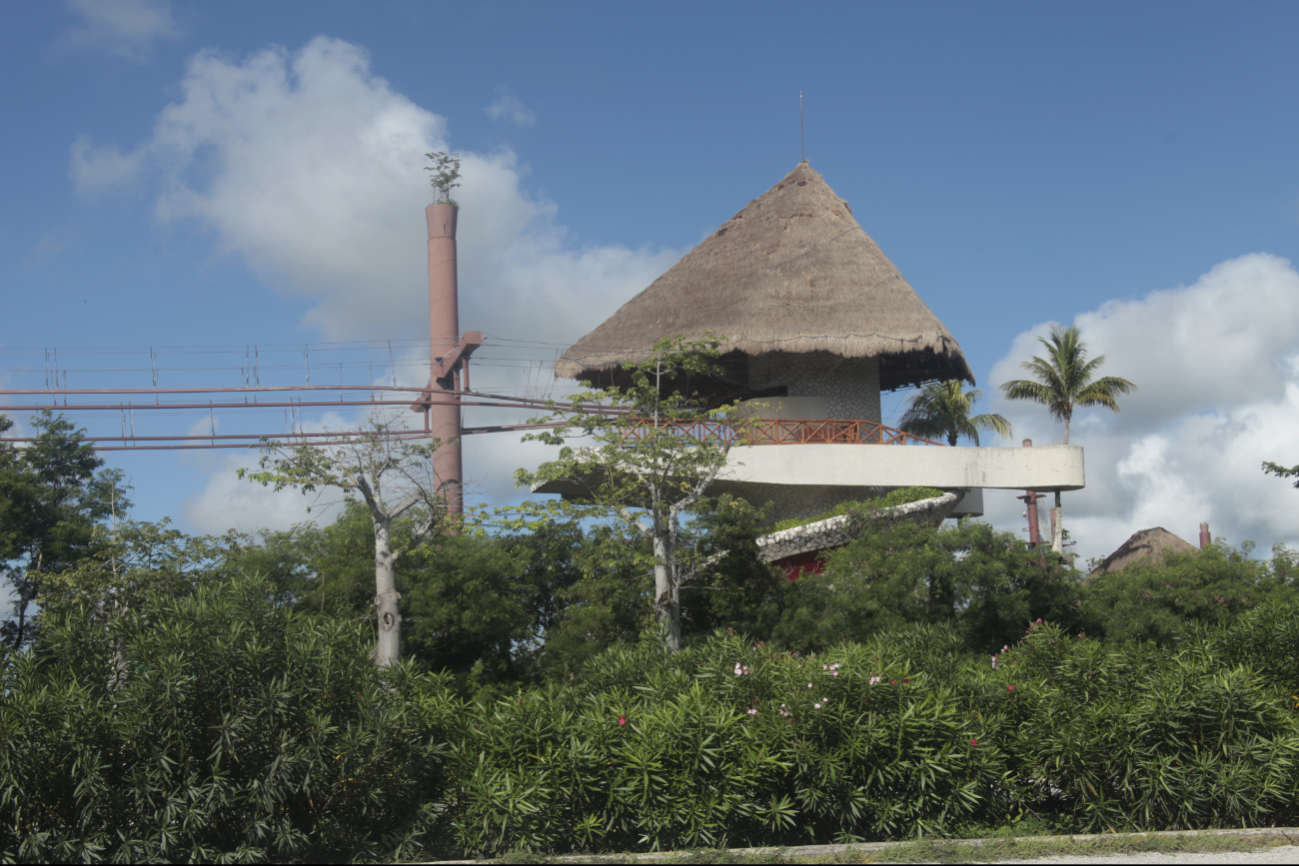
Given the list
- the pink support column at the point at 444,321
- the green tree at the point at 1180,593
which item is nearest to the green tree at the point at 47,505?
the pink support column at the point at 444,321

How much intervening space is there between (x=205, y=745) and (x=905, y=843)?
513 cm

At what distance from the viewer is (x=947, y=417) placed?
102 feet

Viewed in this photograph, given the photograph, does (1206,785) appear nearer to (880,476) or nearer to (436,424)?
(880,476)

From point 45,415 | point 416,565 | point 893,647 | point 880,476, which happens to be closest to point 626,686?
point 893,647

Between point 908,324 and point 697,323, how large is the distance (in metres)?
4.37

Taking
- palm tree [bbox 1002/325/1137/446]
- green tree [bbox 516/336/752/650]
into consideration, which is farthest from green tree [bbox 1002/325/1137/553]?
green tree [bbox 516/336/752/650]

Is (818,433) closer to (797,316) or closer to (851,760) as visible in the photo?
Result: (797,316)

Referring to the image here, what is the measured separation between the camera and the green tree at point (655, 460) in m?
15.3

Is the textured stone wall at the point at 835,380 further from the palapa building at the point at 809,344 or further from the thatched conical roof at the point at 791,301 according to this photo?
the thatched conical roof at the point at 791,301

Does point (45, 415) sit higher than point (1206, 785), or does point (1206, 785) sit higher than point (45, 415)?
point (45, 415)

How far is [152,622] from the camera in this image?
8234mm

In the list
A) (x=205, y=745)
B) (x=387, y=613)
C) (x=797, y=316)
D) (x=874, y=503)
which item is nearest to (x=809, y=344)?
(x=797, y=316)

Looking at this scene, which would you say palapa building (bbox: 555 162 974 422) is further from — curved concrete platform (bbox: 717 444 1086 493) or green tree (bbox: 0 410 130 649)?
green tree (bbox: 0 410 130 649)

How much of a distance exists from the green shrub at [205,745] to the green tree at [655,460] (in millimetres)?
7405
